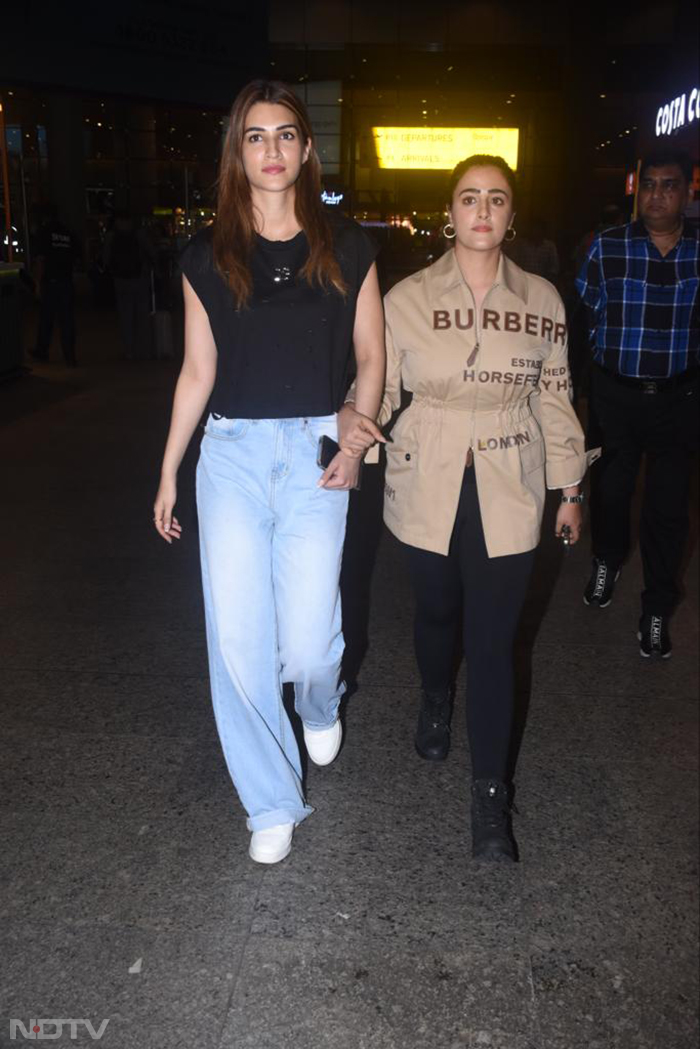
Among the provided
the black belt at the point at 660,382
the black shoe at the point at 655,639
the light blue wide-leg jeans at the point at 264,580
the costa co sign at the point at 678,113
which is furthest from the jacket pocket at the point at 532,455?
the costa co sign at the point at 678,113

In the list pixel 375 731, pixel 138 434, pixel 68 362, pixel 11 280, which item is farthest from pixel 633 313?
pixel 68 362

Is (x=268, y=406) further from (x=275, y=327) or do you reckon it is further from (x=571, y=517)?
(x=571, y=517)

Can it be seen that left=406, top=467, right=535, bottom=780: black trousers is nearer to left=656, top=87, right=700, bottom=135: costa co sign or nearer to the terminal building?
left=656, top=87, right=700, bottom=135: costa co sign

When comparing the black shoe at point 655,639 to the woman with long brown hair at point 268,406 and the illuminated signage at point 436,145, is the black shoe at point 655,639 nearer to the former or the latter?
the woman with long brown hair at point 268,406

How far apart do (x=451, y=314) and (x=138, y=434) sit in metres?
7.07

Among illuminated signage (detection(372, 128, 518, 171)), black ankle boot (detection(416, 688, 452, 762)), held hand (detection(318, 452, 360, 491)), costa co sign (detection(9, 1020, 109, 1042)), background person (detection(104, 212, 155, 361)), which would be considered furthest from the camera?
illuminated signage (detection(372, 128, 518, 171))

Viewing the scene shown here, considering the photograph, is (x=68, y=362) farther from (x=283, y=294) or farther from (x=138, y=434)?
(x=283, y=294)

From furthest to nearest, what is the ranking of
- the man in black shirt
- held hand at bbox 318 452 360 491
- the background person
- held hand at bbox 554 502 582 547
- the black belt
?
the background person → the man in black shirt → the black belt → held hand at bbox 554 502 582 547 → held hand at bbox 318 452 360 491

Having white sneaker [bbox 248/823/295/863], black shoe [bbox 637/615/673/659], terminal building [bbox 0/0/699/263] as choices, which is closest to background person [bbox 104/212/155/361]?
black shoe [bbox 637/615/673/659]

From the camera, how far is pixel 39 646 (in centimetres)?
489

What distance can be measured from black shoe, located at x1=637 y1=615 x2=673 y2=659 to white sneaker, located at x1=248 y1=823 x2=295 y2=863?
2307 millimetres

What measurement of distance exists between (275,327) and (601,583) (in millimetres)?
3078

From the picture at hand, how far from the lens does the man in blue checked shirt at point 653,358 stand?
15.3ft

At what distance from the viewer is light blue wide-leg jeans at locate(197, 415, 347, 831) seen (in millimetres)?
2998
